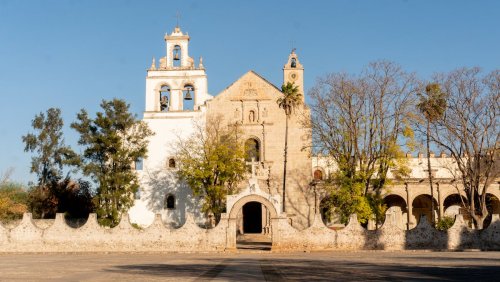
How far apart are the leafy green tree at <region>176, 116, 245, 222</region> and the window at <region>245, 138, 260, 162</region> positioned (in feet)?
7.83

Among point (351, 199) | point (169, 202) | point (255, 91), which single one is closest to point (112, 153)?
point (169, 202)

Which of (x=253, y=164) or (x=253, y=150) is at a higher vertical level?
(x=253, y=150)

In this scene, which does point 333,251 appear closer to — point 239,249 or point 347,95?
point 239,249

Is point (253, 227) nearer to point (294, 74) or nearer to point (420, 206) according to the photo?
A: point (294, 74)

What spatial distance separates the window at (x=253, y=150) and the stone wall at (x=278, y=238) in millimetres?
12441

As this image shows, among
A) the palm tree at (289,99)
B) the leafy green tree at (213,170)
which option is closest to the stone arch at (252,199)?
the leafy green tree at (213,170)

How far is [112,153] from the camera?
4347 centimetres

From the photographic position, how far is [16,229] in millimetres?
36969

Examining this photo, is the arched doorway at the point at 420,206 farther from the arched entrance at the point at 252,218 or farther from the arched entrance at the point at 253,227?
the arched entrance at the point at 253,227

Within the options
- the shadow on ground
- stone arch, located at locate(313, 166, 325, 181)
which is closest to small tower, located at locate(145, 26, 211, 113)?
stone arch, located at locate(313, 166, 325, 181)

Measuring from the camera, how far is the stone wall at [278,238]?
34.7 m

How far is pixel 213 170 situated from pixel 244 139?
5.97 meters

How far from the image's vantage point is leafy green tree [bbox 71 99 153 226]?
139ft

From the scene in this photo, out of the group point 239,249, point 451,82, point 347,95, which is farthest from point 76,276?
point 451,82
